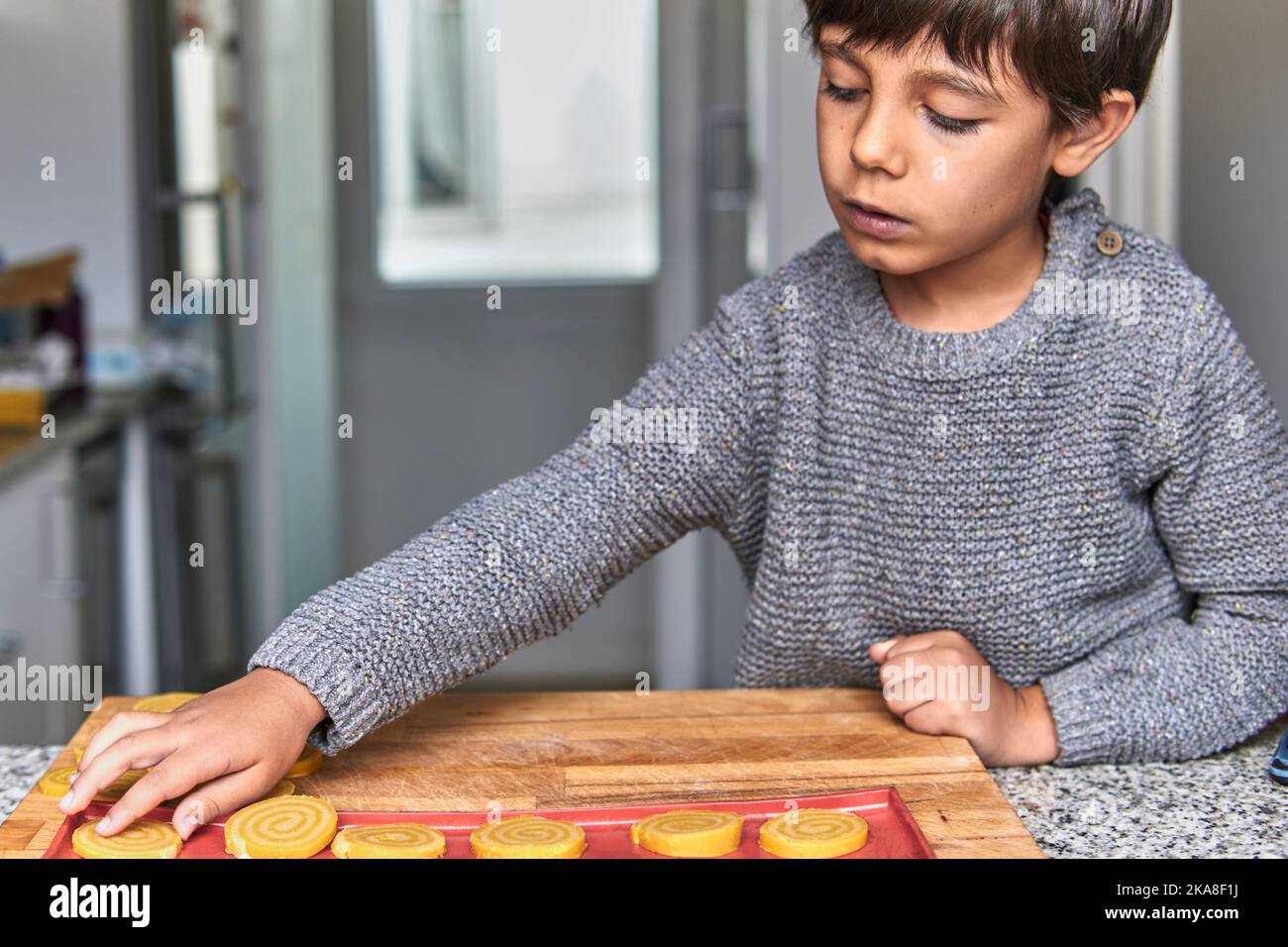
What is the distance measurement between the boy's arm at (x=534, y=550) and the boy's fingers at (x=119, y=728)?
0.07 meters

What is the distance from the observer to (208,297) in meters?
2.60

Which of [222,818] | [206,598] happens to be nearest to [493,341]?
[206,598]

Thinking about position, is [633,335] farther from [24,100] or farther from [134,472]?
[24,100]

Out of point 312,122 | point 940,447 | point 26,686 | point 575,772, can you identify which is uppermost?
point 312,122

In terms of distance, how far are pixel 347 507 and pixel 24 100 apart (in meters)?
1.07

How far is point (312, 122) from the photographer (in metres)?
2.78

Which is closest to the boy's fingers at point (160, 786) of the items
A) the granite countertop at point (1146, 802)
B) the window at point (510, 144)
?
the granite countertop at point (1146, 802)

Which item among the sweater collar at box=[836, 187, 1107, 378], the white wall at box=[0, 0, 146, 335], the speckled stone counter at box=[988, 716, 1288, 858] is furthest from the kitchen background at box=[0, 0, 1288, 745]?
the speckled stone counter at box=[988, 716, 1288, 858]

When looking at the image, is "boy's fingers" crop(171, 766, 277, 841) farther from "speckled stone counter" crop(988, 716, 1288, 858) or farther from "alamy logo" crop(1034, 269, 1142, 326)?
"alamy logo" crop(1034, 269, 1142, 326)

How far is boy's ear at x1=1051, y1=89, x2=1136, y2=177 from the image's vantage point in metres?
0.87

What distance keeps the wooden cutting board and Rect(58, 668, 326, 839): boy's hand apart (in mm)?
37

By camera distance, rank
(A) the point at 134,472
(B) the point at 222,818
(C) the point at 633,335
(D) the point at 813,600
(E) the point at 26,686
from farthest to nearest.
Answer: (C) the point at 633,335 < (A) the point at 134,472 < (E) the point at 26,686 < (D) the point at 813,600 < (B) the point at 222,818

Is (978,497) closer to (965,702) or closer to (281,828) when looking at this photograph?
(965,702)

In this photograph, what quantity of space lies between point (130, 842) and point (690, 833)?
276 millimetres
